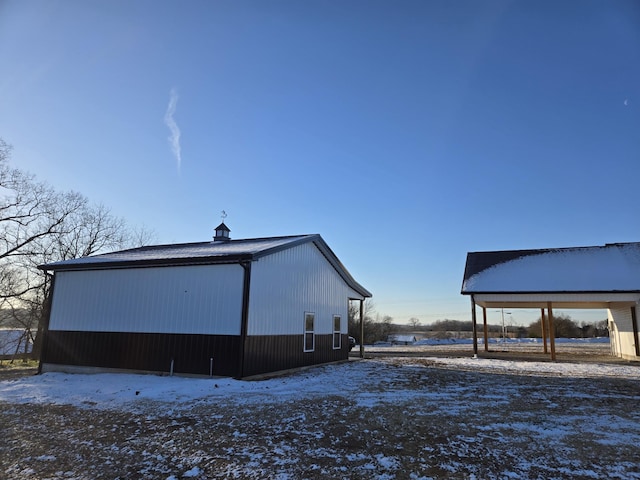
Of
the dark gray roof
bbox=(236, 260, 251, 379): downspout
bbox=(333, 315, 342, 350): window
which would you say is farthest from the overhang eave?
bbox=(236, 260, 251, 379): downspout

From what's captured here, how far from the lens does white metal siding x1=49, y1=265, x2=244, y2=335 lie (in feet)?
36.7

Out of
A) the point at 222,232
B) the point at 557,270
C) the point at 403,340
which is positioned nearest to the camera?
the point at 222,232

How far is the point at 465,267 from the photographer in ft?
69.4

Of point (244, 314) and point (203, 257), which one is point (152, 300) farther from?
point (244, 314)

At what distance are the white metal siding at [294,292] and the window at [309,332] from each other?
216 mm

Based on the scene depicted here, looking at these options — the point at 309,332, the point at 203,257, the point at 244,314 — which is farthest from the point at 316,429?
the point at 309,332

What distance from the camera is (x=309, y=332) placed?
47.6ft

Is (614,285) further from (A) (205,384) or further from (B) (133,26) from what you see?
(B) (133,26)

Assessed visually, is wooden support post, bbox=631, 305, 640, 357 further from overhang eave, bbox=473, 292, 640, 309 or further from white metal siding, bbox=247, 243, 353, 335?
white metal siding, bbox=247, 243, 353, 335

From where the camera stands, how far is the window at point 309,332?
560 inches

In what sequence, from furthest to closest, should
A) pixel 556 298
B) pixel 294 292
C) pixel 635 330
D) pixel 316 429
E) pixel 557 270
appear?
pixel 557 270 → pixel 556 298 → pixel 635 330 → pixel 294 292 → pixel 316 429

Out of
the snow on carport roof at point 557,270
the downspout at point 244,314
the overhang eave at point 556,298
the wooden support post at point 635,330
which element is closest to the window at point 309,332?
the downspout at point 244,314

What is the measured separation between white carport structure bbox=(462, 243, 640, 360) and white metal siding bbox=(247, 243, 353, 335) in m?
6.60

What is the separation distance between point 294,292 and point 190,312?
3456 mm
